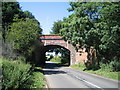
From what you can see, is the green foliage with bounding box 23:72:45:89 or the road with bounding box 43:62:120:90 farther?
the road with bounding box 43:62:120:90

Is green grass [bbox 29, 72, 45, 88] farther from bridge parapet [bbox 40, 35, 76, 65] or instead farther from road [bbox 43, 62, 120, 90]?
bridge parapet [bbox 40, 35, 76, 65]

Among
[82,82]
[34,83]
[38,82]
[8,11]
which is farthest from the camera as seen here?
[8,11]

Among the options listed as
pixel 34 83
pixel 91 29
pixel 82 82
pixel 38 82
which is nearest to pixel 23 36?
pixel 38 82

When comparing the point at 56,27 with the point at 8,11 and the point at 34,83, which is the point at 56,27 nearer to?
the point at 8,11

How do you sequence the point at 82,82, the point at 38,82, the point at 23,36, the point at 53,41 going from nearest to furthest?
the point at 38,82 → the point at 82,82 → the point at 23,36 → the point at 53,41

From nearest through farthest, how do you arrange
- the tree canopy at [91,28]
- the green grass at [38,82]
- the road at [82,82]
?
the green grass at [38,82]
the road at [82,82]
the tree canopy at [91,28]

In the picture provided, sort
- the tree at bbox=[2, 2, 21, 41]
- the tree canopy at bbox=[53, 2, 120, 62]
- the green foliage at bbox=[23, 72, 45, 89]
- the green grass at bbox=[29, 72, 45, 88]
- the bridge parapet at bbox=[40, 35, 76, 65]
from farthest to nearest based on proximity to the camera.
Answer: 1. the bridge parapet at bbox=[40, 35, 76, 65]
2. the tree at bbox=[2, 2, 21, 41]
3. the tree canopy at bbox=[53, 2, 120, 62]
4. the green grass at bbox=[29, 72, 45, 88]
5. the green foliage at bbox=[23, 72, 45, 89]

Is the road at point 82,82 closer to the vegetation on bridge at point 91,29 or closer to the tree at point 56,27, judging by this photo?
the vegetation on bridge at point 91,29

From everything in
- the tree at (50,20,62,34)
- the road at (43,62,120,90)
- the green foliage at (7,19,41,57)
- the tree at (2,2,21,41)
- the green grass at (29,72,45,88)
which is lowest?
the road at (43,62,120,90)

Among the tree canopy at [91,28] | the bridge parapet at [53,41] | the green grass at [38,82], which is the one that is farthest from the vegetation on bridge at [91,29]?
the bridge parapet at [53,41]

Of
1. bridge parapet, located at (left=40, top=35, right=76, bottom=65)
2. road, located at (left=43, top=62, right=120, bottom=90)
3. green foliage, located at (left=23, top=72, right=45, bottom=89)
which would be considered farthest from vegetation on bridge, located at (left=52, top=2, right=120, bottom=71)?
bridge parapet, located at (left=40, top=35, right=76, bottom=65)

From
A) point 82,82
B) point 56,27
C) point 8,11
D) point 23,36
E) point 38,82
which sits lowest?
point 82,82

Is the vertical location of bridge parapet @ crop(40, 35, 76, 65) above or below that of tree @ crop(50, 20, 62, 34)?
below

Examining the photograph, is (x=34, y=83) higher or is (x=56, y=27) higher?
(x=56, y=27)
